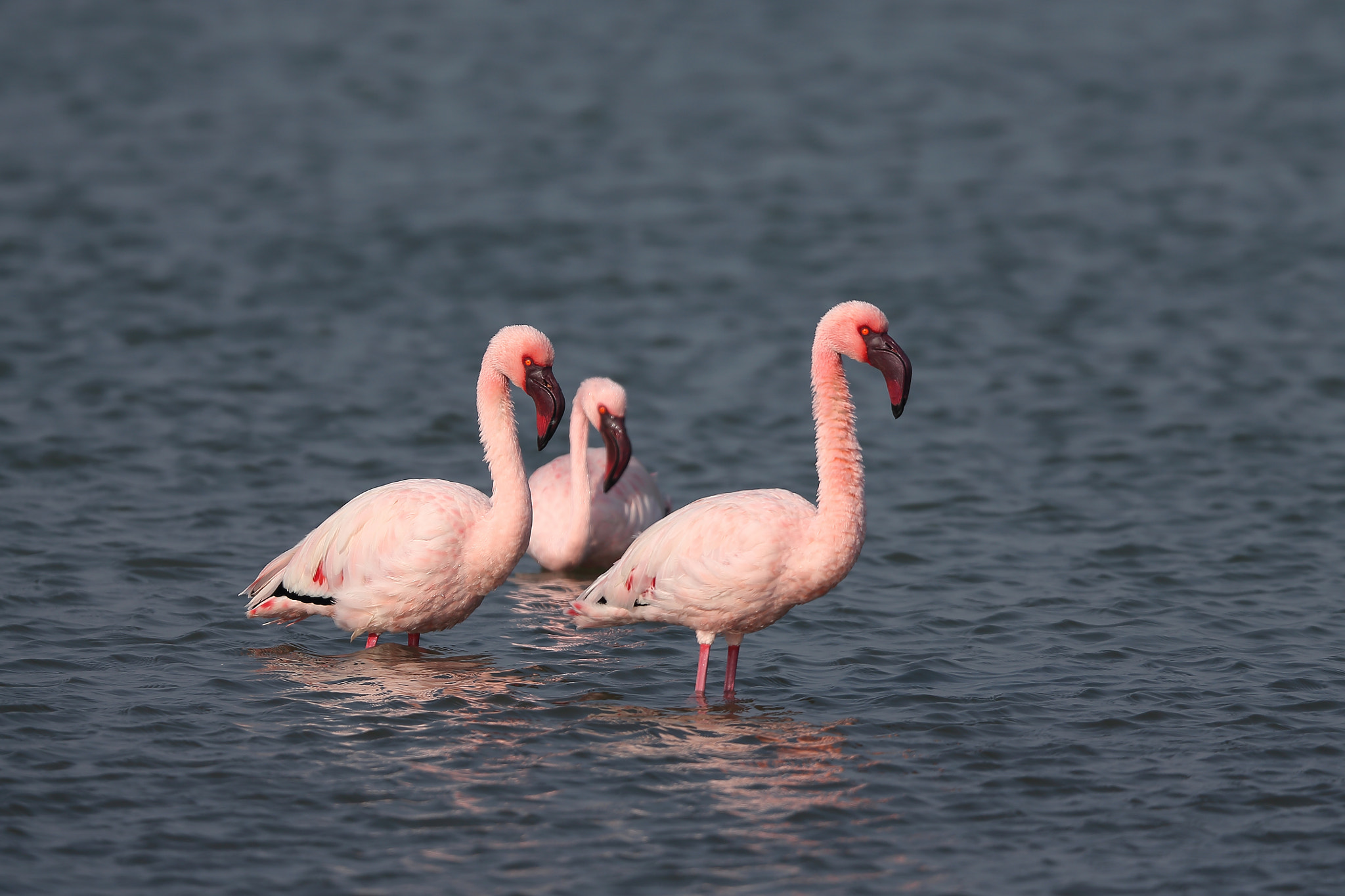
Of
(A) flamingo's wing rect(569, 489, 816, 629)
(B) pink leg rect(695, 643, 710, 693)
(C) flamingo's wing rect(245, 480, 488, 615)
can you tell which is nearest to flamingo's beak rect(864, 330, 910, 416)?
(A) flamingo's wing rect(569, 489, 816, 629)

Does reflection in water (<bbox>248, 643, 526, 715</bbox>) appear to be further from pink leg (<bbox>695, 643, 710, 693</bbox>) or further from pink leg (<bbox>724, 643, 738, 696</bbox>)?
pink leg (<bbox>724, 643, 738, 696</bbox>)

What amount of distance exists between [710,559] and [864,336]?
57.9 inches

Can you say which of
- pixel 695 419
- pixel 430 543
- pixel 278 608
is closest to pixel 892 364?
pixel 430 543

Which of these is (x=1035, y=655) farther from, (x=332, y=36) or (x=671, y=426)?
(x=332, y=36)

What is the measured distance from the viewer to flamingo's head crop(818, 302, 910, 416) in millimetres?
8273

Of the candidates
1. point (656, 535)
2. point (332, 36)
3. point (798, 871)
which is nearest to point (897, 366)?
point (656, 535)

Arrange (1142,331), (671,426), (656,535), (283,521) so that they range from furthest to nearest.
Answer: (1142,331) < (671,426) < (283,521) < (656,535)

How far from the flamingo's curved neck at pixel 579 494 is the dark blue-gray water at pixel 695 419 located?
0.77 metres

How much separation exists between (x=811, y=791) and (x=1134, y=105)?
779 inches

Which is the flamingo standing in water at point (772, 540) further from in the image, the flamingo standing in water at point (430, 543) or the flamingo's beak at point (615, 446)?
the flamingo's beak at point (615, 446)

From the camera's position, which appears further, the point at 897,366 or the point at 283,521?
the point at 283,521

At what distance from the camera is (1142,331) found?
16531mm

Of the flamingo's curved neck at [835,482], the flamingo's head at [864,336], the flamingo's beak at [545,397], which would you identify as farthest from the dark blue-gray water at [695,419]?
the flamingo's head at [864,336]

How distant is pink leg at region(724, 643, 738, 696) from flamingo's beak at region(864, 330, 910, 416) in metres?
1.60
